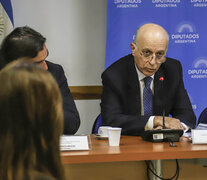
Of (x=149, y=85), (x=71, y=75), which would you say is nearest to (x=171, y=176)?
(x=149, y=85)

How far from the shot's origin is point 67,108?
112 inches

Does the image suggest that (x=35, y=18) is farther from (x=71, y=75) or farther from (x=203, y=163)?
(x=203, y=163)

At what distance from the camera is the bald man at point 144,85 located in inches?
119

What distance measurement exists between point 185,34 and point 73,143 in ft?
8.47

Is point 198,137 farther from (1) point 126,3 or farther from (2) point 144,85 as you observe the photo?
(1) point 126,3

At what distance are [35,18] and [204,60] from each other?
1.99 meters

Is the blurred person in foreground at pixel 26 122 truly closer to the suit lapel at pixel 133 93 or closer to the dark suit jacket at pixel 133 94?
the dark suit jacket at pixel 133 94

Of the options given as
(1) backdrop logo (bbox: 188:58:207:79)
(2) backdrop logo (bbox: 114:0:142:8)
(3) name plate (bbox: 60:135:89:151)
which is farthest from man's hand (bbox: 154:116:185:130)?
(2) backdrop logo (bbox: 114:0:142:8)

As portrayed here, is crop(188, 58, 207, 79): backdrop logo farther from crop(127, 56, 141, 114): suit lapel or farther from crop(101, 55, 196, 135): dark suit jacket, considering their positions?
crop(127, 56, 141, 114): suit lapel

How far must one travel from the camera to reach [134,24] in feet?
13.6

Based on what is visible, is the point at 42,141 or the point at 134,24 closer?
the point at 42,141

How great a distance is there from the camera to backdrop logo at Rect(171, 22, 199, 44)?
4.22 m

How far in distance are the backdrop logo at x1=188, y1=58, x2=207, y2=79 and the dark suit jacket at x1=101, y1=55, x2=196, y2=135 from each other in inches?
39.8

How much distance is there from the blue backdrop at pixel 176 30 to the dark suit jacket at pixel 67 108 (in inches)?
49.0
